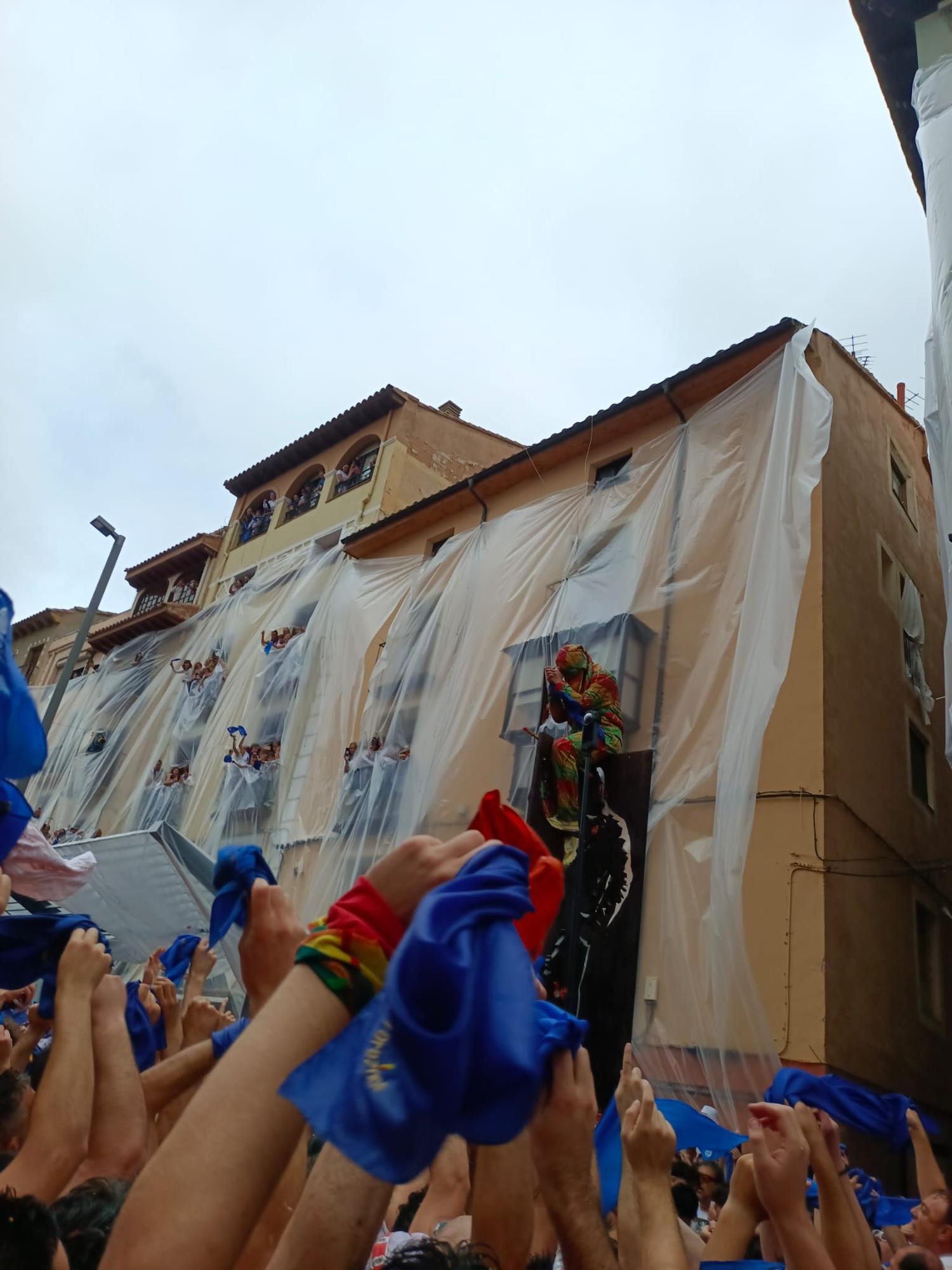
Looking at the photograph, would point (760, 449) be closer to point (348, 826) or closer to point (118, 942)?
point (348, 826)

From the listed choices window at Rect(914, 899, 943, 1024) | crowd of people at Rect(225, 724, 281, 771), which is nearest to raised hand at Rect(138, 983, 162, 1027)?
window at Rect(914, 899, 943, 1024)

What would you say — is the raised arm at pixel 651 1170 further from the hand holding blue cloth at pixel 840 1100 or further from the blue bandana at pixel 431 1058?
the hand holding blue cloth at pixel 840 1100

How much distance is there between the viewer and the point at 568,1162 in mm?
1419

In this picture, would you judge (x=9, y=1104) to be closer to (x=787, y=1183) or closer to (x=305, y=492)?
(x=787, y=1183)

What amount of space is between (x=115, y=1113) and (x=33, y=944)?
2.83 feet

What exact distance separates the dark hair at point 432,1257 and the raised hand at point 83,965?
0.88 metres

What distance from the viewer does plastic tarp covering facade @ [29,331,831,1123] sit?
6996 mm

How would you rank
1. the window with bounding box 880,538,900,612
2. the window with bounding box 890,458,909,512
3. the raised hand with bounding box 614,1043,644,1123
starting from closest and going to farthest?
the raised hand with bounding box 614,1043,644,1123, the window with bounding box 880,538,900,612, the window with bounding box 890,458,909,512

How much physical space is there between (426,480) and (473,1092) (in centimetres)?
1727

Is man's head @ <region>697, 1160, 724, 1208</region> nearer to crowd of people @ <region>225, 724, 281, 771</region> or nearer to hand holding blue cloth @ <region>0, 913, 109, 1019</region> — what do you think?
hand holding blue cloth @ <region>0, 913, 109, 1019</region>

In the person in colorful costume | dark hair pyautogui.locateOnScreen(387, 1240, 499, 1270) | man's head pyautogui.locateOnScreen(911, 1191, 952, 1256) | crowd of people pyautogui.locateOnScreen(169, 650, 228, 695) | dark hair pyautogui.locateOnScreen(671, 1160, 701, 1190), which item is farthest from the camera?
crowd of people pyautogui.locateOnScreen(169, 650, 228, 695)

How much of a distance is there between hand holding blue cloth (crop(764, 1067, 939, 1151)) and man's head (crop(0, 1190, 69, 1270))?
265cm

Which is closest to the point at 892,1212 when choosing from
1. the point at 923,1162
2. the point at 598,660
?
the point at 923,1162

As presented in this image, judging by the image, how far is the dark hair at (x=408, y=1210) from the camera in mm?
2290
